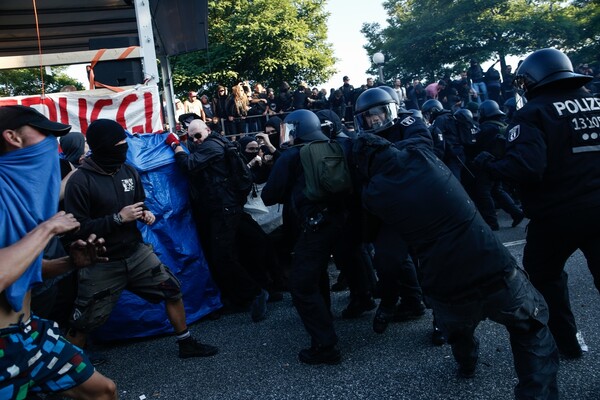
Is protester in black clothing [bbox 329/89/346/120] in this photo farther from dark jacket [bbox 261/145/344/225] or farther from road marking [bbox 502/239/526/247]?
dark jacket [bbox 261/145/344/225]

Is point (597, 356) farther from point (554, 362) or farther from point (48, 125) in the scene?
point (48, 125)

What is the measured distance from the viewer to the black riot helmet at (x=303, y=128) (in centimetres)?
412

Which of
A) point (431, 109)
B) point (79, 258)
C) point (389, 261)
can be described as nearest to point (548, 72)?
point (389, 261)

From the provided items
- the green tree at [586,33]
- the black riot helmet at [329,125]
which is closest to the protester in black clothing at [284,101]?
the black riot helmet at [329,125]

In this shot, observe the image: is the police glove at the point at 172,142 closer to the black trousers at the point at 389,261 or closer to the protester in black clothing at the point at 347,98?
the black trousers at the point at 389,261

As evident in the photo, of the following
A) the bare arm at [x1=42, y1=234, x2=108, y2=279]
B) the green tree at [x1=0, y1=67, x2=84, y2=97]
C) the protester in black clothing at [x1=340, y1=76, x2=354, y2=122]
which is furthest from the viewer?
the green tree at [x1=0, y1=67, x2=84, y2=97]

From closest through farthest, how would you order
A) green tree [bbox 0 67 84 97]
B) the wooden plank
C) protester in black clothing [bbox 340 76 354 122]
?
the wooden plank < protester in black clothing [bbox 340 76 354 122] < green tree [bbox 0 67 84 97]

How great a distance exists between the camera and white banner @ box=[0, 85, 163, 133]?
5.84 metres

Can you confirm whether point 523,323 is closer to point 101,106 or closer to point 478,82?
point 101,106

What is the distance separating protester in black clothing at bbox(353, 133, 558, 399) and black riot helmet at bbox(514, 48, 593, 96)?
0.96m

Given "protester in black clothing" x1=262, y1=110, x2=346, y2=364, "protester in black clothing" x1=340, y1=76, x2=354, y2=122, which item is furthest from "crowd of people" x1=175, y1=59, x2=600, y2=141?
"protester in black clothing" x1=262, y1=110, x2=346, y2=364

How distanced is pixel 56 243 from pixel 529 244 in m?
3.22

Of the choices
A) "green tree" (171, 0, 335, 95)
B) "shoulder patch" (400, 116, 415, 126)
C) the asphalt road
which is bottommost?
the asphalt road

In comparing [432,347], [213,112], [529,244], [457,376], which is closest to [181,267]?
[432,347]
